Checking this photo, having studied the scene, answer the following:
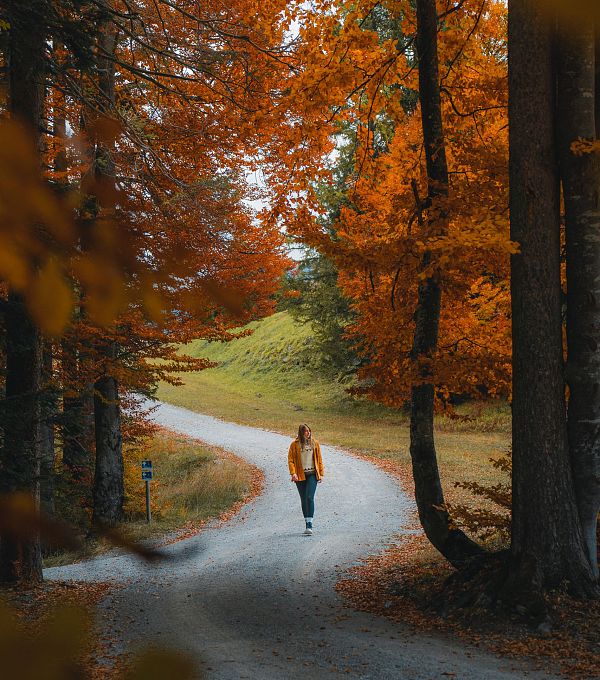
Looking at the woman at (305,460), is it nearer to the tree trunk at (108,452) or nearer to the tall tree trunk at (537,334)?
the tree trunk at (108,452)

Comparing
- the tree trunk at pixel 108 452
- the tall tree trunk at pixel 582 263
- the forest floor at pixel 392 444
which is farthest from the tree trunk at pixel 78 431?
the tall tree trunk at pixel 582 263

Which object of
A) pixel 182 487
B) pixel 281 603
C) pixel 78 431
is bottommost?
pixel 182 487

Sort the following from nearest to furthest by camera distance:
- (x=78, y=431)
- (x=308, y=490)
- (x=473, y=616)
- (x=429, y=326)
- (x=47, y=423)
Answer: (x=473, y=616), (x=429, y=326), (x=47, y=423), (x=308, y=490), (x=78, y=431)

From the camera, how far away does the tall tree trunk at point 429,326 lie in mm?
7660

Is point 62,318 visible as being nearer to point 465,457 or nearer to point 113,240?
point 113,240

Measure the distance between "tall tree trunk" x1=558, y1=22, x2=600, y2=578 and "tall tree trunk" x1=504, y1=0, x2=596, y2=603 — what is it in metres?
0.13

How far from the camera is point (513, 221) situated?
252 inches

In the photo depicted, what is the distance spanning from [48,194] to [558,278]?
20.2 feet

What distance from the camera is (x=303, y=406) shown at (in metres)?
34.6

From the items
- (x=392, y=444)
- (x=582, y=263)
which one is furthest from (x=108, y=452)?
(x=392, y=444)

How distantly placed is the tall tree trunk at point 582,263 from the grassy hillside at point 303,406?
10.3m

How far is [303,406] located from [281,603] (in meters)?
26.7

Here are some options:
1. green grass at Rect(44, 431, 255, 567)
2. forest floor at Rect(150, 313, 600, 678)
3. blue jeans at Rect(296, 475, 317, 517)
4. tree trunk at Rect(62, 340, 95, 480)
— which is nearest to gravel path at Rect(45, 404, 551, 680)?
forest floor at Rect(150, 313, 600, 678)

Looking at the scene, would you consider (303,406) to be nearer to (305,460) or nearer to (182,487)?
(182,487)
